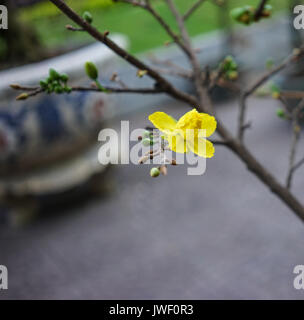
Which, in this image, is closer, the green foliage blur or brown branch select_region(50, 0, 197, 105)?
brown branch select_region(50, 0, 197, 105)

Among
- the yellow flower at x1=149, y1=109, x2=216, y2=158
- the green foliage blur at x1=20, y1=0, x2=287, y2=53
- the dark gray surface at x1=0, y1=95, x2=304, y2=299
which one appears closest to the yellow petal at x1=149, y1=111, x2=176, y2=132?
the yellow flower at x1=149, y1=109, x2=216, y2=158

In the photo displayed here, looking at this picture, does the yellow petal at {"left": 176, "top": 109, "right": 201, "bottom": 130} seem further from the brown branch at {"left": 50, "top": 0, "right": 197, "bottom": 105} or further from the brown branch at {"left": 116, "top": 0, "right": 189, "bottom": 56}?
the brown branch at {"left": 116, "top": 0, "right": 189, "bottom": 56}

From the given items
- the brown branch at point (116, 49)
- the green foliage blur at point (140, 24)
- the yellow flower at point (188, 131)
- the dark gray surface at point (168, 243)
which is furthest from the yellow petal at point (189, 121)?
the green foliage blur at point (140, 24)

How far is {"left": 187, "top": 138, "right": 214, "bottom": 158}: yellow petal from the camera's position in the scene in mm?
291

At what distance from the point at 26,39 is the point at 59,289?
3.29ft

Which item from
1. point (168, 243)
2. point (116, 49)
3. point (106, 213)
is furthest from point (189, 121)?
point (106, 213)

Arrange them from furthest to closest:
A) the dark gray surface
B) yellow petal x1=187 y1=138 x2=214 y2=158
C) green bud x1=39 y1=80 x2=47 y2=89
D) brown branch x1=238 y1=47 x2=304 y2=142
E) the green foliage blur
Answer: the green foliage blur < the dark gray surface < brown branch x1=238 y1=47 x2=304 y2=142 < green bud x1=39 y1=80 x2=47 y2=89 < yellow petal x1=187 y1=138 x2=214 y2=158

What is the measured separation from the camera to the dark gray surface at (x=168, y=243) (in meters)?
1.23

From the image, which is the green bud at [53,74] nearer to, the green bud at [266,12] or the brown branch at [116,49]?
the brown branch at [116,49]

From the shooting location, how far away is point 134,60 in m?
0.41

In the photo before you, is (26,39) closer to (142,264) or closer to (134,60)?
(142,264)

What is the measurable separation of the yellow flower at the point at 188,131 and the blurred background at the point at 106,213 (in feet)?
3.02

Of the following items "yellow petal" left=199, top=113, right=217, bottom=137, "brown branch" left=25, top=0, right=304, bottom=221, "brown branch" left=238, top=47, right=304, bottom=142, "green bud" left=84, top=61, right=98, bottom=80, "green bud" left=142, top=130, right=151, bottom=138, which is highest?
"brown branch" left=238, top=47, right=304, bottom=142

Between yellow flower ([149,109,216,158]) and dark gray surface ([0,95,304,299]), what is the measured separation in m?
0.91
